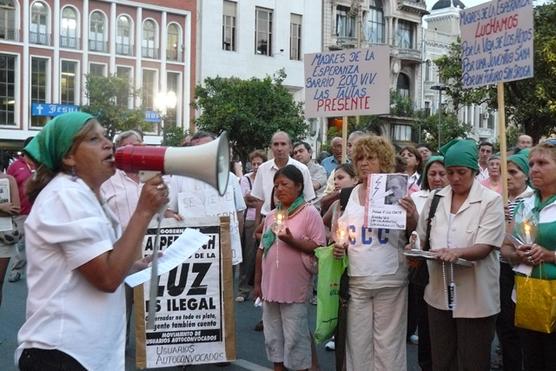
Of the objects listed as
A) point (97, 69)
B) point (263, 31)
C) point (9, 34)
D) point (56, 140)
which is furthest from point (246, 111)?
point (56, 140)

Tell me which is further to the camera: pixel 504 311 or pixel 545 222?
pixel 504 311

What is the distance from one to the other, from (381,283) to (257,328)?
10.6 ft

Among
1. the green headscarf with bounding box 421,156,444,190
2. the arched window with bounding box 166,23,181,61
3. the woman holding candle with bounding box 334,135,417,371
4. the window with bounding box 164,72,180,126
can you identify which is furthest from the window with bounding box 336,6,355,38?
the woman holding candle with bounding box 334,135,417,371

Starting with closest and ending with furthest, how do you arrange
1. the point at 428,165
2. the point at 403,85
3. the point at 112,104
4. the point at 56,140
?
the point at 56,140 < the point at 428,165 < the point at 112,104 < the point at 403,85

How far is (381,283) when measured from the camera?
4.86 meters

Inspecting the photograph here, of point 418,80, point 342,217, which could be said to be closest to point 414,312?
point 342,217

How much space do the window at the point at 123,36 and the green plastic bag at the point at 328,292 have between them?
4010 cm

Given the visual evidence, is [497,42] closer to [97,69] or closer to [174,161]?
[174,161]

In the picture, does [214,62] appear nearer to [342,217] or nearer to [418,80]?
[418,80]

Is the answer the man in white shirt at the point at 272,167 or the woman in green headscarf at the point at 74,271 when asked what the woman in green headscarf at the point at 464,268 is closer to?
the woman in green headscarf at the point at 74,271

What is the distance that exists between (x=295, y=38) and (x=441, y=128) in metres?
12.1

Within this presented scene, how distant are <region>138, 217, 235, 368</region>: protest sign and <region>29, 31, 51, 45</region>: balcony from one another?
37.3m

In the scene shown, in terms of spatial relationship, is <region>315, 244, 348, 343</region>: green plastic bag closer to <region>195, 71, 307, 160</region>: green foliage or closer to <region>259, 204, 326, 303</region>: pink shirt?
<region>259, 204, 326, 303</region>: pink shirt

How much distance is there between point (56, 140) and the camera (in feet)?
9.24
